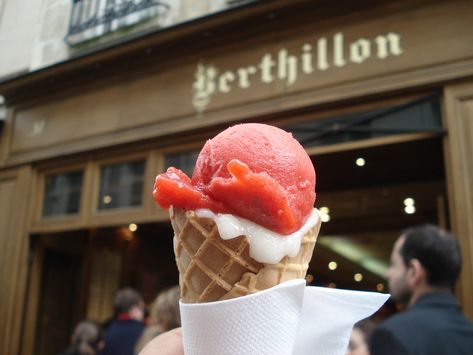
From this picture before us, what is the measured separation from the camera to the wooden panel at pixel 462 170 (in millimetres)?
3908

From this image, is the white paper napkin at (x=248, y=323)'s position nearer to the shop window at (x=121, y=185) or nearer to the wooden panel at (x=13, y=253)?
the shop window at (x=121, y=185)

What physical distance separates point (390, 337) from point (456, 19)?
3.21 metres

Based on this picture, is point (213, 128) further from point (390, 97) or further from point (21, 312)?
point (21, 312)

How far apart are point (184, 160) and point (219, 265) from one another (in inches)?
178

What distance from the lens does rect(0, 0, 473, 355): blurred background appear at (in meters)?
4.40

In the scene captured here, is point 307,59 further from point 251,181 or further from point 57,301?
point 57,301

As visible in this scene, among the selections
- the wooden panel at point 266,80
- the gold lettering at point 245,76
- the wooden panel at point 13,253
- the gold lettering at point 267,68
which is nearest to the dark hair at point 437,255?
the wooden panel at point 266,80

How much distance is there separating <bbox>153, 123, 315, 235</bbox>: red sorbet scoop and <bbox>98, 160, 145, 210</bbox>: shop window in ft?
15.6

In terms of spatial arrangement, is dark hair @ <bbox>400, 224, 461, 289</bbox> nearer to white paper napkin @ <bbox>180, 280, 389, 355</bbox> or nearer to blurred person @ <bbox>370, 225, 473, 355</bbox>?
blurred person @ <bbox>370, 225, 473, 355</bbox>

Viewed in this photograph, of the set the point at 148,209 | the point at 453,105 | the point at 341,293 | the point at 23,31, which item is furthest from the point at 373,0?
the point at 23,31

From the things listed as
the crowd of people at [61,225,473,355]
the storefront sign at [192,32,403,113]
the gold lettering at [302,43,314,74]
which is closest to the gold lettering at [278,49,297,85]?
the storefront sign at [192,32,403,113]

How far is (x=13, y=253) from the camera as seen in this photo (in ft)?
21.9

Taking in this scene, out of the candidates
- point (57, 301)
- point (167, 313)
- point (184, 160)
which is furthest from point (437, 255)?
point (57, 301)

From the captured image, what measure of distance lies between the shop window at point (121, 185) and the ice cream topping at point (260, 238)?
485cm
